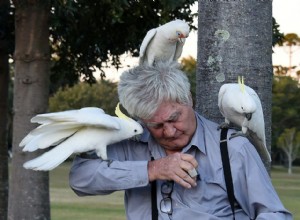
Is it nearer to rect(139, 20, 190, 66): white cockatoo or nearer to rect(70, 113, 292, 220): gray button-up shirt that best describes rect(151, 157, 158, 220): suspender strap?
rect(70, 113, 292, 220): gray button-up shirt

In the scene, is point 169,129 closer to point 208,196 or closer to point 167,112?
point 167,112

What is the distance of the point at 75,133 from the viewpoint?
11.9 ft

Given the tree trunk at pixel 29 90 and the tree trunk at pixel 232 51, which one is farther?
the tree trunk at pixel 29 90

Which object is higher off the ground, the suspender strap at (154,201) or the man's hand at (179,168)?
the man's hand at (179,168)

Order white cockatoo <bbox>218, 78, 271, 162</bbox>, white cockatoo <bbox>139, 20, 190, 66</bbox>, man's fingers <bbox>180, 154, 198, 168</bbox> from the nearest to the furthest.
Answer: man's fingers <bbox>180, 154, 198, 168</bbox>
white cockatoo <bbox>218, 78, 271, 162</bbox>
white cockatoo <bbox>139, 20, 190, 66</bbox>

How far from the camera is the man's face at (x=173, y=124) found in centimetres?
347

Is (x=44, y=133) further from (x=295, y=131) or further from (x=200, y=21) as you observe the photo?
(x=295, y=131)

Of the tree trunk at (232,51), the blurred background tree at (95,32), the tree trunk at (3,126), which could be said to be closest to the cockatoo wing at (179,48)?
the tree trunk at (232,51)

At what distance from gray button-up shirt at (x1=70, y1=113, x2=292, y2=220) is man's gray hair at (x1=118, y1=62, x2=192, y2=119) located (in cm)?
20

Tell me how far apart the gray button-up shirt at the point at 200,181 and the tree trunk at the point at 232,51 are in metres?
0.68

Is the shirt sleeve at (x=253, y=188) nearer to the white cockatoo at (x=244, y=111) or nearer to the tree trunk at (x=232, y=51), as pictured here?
the white cockatoo at (x=244, y=111)

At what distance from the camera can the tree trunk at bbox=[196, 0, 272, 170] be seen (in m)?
4.26

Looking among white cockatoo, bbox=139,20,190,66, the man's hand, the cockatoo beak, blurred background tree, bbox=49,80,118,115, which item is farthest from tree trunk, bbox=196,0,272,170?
blurred background tree, bbox=49,80,118,115

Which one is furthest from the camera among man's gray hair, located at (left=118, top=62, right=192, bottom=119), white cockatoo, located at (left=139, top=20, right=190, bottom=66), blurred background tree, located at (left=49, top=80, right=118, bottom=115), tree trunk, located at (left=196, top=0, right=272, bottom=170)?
blurred background tree, located at (left=49, top=80, right=118, bottom=115)
